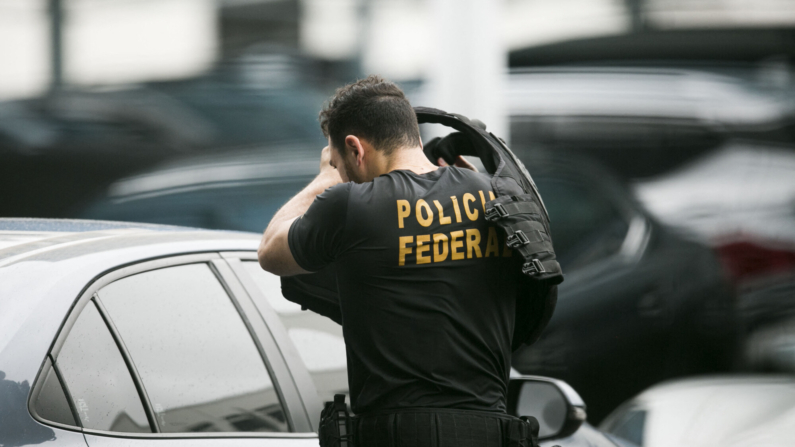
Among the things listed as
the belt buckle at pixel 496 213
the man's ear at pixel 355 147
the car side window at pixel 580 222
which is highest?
the man's ear at pixel 355 147

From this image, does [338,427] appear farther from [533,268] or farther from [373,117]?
[373,117]

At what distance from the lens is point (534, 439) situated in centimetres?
171

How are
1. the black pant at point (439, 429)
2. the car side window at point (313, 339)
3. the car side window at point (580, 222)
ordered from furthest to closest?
the car side window at point (580, 222), the car side window at point (313, 339), the black pant at point (439, 429)

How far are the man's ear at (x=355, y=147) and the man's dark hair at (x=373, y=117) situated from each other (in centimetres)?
2

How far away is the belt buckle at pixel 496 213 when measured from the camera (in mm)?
1638

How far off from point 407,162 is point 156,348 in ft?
2.15

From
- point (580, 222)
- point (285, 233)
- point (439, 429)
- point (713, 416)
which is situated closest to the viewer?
point (439, 429)

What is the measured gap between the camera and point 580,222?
481 centimetres

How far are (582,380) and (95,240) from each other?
359 centimetres

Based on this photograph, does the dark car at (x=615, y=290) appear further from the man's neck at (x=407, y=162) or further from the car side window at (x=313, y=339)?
the man's neck at (x=407, y=162)

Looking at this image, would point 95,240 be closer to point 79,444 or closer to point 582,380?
point 79,444

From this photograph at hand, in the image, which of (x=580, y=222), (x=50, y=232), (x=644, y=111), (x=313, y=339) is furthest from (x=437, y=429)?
(x=644, y=111)

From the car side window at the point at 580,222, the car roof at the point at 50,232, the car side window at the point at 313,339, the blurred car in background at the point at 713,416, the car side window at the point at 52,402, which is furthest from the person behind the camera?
the car side window at the point at 580,222

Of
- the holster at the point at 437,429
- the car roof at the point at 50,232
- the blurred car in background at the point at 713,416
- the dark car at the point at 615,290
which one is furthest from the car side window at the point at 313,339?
the dark car at the point at 615,290
